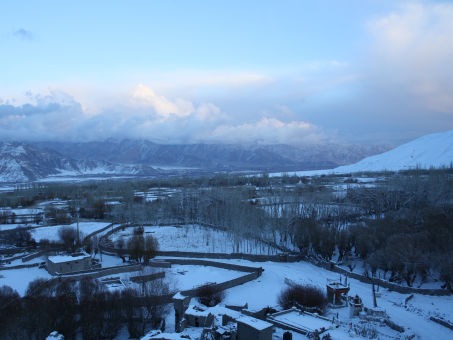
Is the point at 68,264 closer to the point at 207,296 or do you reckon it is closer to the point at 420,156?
the point at 207,296

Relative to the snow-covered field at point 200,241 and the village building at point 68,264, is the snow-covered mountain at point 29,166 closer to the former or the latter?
the snow-covered field at point 200,241

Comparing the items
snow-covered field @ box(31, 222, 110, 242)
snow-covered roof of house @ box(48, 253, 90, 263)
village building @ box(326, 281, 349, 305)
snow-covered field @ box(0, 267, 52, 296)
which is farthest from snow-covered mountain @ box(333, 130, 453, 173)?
snow-covered field @ box(0, 267, 52, 296)

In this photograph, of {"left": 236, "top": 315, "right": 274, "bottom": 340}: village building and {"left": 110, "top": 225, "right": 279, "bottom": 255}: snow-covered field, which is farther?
{"left": 110, "top": 225, "right": 279, "bottom": 255}: snow-covered field

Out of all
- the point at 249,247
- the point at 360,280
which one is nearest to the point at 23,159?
the point at 249,247

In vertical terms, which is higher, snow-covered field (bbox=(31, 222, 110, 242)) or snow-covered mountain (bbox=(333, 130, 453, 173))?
snow-covered mountain (bbox=(333, 130, 453, 173))

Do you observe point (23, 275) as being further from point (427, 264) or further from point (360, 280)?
point (427, 264)

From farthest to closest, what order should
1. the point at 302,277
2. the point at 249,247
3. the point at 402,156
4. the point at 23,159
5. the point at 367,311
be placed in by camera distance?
the point at 23,159 < the point at 402,156 < the point at 249,247 < the point at 302,277 < the point at 367,311

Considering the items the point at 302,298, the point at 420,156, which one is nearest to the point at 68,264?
the point at 302,298

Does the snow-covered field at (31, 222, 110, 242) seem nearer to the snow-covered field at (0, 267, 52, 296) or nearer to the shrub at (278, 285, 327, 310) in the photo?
the snow-covered field at (0, 267, 52, 296)
